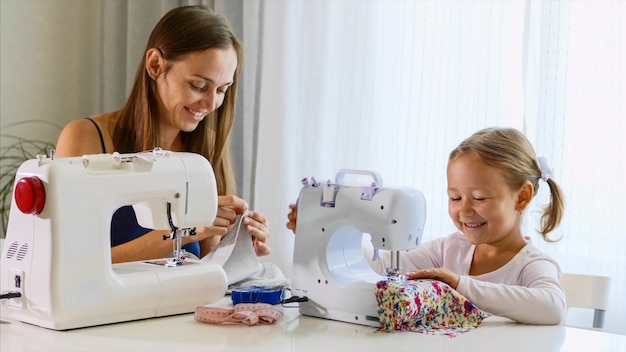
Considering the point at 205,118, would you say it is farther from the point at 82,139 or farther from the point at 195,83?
the point at 82,139

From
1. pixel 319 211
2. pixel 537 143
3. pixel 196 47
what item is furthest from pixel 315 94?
pixel 319 211

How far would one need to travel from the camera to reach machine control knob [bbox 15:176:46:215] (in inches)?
57.5

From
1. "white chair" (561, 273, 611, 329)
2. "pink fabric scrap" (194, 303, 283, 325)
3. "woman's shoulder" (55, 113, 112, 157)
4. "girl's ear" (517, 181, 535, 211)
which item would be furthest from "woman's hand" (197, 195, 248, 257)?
"white chair" (561, 273, 611, 329)

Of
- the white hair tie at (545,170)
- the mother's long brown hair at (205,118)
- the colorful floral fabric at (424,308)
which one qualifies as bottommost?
the colorful floral fabric at (424,308)

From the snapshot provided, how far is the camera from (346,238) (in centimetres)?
172

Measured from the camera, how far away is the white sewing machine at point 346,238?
1580 mm

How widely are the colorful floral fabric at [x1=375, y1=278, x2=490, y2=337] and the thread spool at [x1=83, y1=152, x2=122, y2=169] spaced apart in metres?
0.51

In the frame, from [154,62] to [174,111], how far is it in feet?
0.41

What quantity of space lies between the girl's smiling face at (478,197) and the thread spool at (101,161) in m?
0.72

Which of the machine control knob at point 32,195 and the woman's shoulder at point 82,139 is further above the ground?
the woman's shoulder at point 82,139

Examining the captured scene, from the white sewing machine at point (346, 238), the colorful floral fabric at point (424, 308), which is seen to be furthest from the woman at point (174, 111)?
the colorful floral fabric at point (424, 308)

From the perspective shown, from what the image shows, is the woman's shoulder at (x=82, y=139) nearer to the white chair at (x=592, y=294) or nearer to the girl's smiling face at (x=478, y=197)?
the girl's smiling face at (x=478, y=197)

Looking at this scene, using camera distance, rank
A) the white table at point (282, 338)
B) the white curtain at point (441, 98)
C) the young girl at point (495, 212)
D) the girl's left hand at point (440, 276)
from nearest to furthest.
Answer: the white table at point (282, 338) < the girl's left hand at point (440, 276) < the young girl at point (495, 212) < the white curtain at point (441, 98)

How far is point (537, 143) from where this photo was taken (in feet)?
9.82
